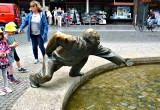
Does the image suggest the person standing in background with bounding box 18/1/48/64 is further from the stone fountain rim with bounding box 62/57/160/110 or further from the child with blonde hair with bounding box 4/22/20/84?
the stone fountain rim with bounding box 62/57/160/110

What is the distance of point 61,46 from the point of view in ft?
15.2

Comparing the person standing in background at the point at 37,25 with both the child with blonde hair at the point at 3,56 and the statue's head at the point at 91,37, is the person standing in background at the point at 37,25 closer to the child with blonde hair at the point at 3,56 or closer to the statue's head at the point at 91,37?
the child with blonde hair at the point at 3,56

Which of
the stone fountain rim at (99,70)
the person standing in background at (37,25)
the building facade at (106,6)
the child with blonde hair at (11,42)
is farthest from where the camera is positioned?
the building facade at (106,6)

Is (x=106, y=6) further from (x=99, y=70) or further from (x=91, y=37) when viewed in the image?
(x=91, y=37)

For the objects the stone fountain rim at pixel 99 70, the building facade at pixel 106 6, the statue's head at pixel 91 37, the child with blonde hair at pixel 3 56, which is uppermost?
the building facade at pixel 106 6

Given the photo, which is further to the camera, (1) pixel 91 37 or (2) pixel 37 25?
(2) pixel 37 25

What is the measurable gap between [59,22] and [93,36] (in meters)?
17.9

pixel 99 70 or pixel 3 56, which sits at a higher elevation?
pixel 3 56

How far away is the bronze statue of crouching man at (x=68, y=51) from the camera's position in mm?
4453

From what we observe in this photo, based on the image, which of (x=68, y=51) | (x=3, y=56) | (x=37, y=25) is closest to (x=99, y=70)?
(x=68, y=51)

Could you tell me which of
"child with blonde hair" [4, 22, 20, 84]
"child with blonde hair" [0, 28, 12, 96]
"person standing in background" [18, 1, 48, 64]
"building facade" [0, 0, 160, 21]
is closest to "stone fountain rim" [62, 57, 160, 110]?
"child with blonde hair" [0, 28, 12, 96]

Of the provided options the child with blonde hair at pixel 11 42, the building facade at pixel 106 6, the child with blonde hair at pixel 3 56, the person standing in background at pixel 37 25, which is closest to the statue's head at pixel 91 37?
the child with blonde hair at pixel 3 56

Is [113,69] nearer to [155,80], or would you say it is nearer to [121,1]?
[155,80]

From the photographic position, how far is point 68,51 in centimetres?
459
